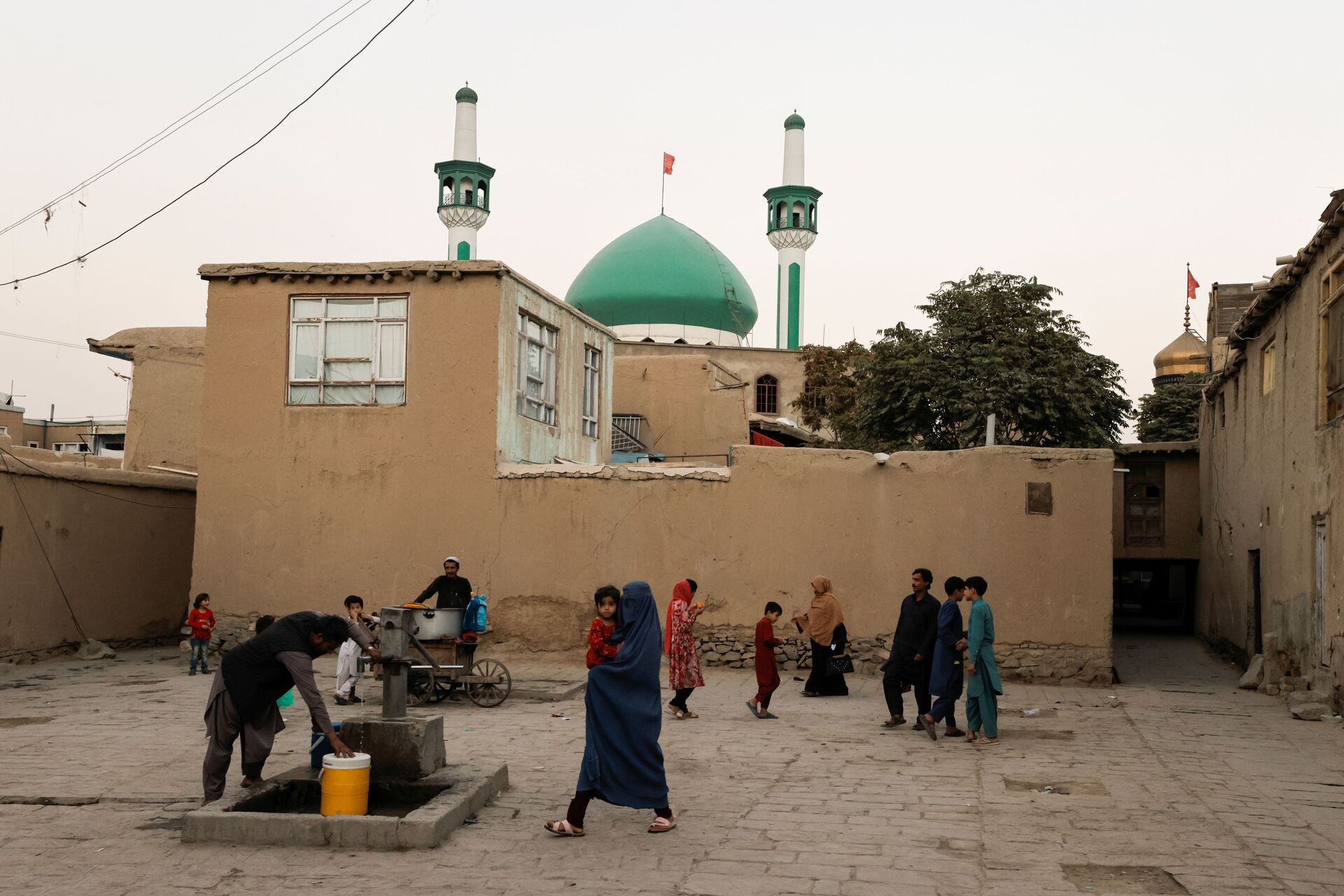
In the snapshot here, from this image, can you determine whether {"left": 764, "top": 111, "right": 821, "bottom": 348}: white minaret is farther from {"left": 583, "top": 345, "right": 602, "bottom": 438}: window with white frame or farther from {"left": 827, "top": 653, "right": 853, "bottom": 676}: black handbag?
{"left": 827, "top": 653, "right": 853, "bottom": 676}: black handbag

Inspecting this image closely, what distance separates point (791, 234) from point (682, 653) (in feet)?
133

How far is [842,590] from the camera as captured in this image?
15.4m

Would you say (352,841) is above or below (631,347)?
below

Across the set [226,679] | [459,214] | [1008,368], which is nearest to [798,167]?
[459,214]

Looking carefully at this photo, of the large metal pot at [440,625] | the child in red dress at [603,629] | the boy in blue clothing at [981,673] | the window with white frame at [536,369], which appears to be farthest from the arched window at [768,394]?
the child in red dress at [603,629]

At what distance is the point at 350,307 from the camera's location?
17.0 meters

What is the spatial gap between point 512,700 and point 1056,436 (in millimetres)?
14362

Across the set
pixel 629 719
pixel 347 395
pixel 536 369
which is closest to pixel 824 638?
pixel 536 369

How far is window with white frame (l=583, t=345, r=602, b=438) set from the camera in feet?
66.2

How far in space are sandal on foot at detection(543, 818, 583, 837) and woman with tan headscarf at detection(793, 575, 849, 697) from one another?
672 cm

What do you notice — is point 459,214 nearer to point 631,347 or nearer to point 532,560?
point 631,347

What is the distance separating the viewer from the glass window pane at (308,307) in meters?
17.1

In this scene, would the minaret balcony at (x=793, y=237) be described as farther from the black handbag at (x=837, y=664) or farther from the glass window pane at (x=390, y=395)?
the black handbag at (x=837, y=664)

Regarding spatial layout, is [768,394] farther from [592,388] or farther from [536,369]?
[536,369]
